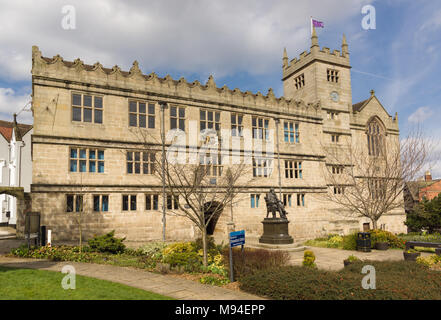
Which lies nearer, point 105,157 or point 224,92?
point 105,157

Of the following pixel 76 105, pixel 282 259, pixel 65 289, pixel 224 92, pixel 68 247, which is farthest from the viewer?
pixel 224 92

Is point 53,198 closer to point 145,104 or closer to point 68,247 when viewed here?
point 68,247

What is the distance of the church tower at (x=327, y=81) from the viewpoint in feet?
113

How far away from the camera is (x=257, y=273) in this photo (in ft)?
35.1

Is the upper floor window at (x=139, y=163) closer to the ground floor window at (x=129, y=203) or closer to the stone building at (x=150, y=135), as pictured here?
the stone building at (x=150, y=135)

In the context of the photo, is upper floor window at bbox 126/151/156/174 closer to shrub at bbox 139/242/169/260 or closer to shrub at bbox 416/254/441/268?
shrub at bbox 139/242/169/260

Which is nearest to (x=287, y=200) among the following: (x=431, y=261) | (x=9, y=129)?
(x=431, y=261)

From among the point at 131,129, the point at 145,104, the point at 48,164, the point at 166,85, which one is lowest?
the point at 48,164

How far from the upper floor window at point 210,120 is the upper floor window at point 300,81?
13.8 metres

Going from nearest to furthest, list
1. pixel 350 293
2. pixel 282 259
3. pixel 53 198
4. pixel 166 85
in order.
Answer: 1. pixel 350 293
2. pixel 282 259
3. pixel 53 198
4. pixel 166 85

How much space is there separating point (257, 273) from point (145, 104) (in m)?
17.4

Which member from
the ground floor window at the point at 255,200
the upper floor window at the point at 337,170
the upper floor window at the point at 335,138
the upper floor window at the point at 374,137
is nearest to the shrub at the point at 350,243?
the ground floor window at the point at 255,200

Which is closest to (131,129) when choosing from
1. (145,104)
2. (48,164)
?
(145,104)

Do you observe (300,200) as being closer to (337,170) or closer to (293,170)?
(293,170)
